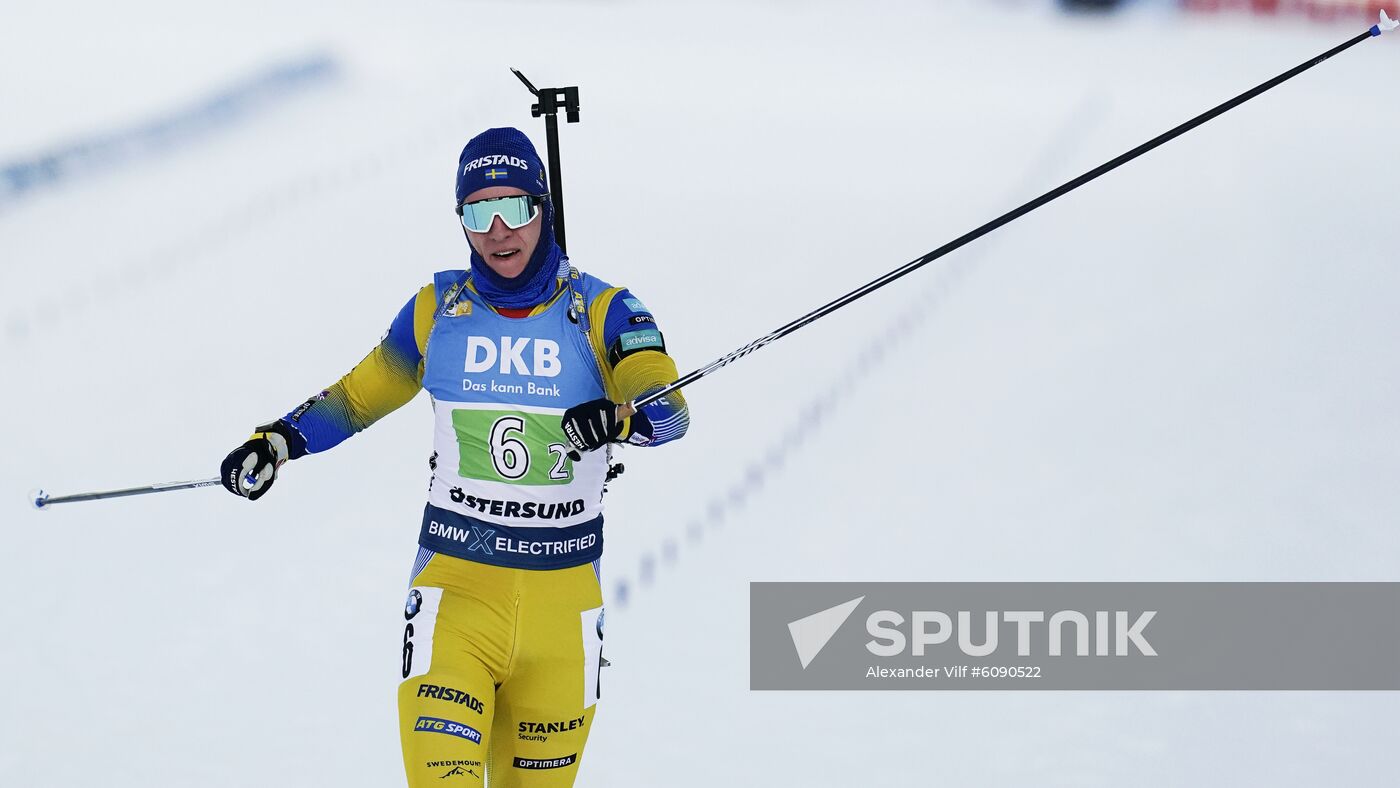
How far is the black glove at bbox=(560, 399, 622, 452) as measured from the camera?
10.7 ft

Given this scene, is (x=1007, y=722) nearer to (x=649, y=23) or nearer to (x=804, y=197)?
(x=804, y=197)

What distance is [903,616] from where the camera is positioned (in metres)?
5.47

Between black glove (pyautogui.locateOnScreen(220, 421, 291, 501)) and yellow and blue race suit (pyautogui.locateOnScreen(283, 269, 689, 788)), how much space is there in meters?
0.37

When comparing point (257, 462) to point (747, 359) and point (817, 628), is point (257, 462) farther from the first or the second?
point (747, 359)

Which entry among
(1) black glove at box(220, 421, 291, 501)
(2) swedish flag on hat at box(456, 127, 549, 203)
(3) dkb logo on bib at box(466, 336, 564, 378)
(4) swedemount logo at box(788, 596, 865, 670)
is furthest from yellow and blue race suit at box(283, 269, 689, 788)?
(4) swedemount logo at box(788, 596, 865, 670)

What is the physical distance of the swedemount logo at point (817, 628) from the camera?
5293mm

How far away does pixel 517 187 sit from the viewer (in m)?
3.48

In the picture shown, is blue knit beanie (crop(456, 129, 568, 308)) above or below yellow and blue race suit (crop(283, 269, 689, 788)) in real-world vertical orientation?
above

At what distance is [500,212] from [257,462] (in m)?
0.79

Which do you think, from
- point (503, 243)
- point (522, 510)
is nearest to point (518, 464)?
point (522, 510)

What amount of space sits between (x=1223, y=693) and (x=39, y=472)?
4625 mm

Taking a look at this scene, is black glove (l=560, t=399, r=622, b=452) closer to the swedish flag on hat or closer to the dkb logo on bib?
the dkb logo on bib

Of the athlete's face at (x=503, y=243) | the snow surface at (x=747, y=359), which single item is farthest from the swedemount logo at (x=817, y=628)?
the athlete's face at (x=503, y=243)

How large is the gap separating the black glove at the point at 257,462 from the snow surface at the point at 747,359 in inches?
54.0
